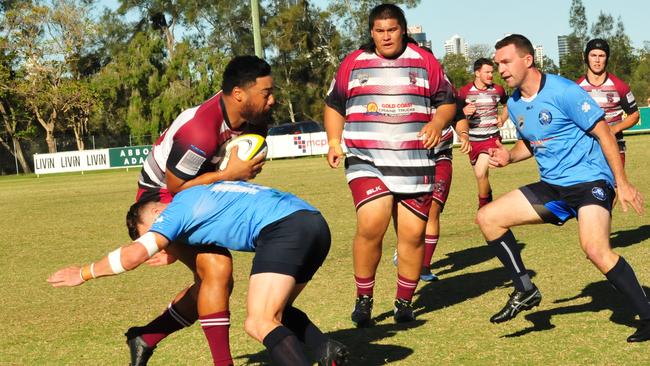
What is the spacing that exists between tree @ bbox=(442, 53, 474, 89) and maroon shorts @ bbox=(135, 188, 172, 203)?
8555cm

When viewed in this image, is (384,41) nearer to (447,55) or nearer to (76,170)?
(76,170)

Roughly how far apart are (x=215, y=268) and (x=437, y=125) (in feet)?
7.45

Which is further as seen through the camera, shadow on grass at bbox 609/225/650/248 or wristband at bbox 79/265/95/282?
shadow on grass at bbox 609/225/650/248

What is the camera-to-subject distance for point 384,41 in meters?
6.91

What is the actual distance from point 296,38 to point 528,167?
49.2m

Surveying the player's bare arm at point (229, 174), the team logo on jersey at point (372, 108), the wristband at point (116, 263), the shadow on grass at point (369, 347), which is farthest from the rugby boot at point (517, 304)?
the wristband at point (116, 263)

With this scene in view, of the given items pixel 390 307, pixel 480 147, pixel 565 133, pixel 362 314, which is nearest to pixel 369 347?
pixel 362 314

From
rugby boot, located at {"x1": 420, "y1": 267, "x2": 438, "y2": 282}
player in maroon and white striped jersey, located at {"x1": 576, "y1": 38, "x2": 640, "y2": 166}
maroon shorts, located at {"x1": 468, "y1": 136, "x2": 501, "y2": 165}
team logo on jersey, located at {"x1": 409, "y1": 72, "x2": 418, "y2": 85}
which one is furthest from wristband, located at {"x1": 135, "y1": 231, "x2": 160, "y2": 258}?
maroon shorts, located at {"x1": 468, "y1": 136, "x2": 501, "y2": 165}

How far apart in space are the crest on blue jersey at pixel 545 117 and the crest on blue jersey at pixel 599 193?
58cm

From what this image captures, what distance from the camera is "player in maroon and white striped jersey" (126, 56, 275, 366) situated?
211 inches

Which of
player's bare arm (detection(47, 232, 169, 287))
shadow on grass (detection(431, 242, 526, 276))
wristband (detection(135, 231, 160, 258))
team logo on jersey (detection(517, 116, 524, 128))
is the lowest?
shadow on grass (detection(431, 242, 526, 276))

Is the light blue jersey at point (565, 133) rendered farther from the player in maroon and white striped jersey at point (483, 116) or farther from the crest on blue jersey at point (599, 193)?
the player in maroon and white striped jersey at point (483, 116)

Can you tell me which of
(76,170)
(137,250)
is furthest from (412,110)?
(76,170)

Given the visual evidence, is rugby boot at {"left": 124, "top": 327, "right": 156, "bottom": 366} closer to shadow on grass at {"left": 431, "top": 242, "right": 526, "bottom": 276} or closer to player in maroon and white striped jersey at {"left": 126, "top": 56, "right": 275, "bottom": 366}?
player in maroon and white striped jersey at {"left": 126, "top": 56, "right": 275, "bottom": 366}
